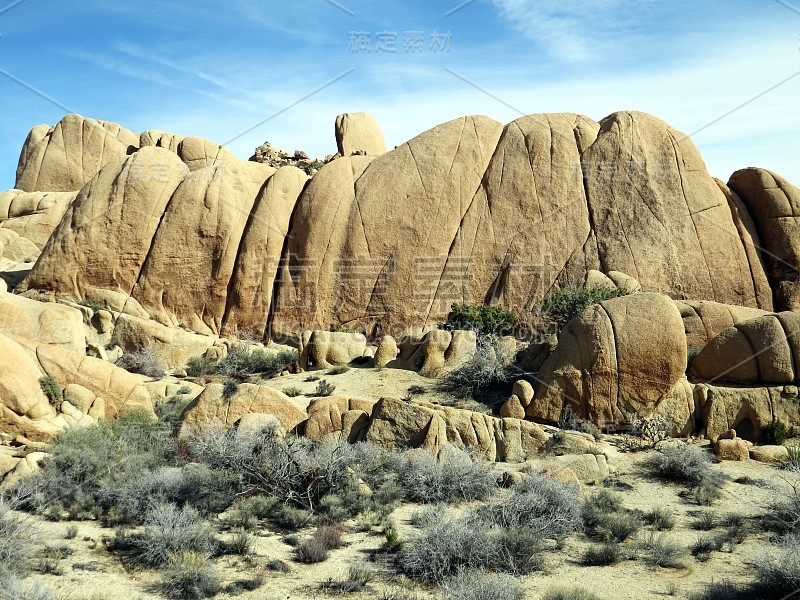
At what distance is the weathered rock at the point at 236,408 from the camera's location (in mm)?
14281

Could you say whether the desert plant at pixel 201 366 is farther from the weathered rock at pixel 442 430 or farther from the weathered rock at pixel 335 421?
the weathered rock at pixel 442 430

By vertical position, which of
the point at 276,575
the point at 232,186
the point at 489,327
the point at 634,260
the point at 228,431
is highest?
the point at 232,186

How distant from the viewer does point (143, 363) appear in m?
22.1

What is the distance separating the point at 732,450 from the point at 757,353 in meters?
3.17

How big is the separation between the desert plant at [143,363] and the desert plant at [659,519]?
15.5 meters

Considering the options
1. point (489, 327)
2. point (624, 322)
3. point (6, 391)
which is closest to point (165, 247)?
point (489, 327)

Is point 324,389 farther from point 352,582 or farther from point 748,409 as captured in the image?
point 352,582

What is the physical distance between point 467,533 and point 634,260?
18.8 metres

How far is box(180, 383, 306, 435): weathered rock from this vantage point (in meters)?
14.3

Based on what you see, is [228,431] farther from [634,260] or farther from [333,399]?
[634,260]

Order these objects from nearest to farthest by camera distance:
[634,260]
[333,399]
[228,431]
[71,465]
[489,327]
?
[71,465] → [228,431] → [333,399] → [489,327] → [634,260]

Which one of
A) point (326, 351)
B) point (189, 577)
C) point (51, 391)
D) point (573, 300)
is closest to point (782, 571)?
point (189, 577)

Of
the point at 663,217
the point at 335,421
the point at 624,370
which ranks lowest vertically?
the point at 335,421

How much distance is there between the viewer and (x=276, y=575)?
9078 mm
